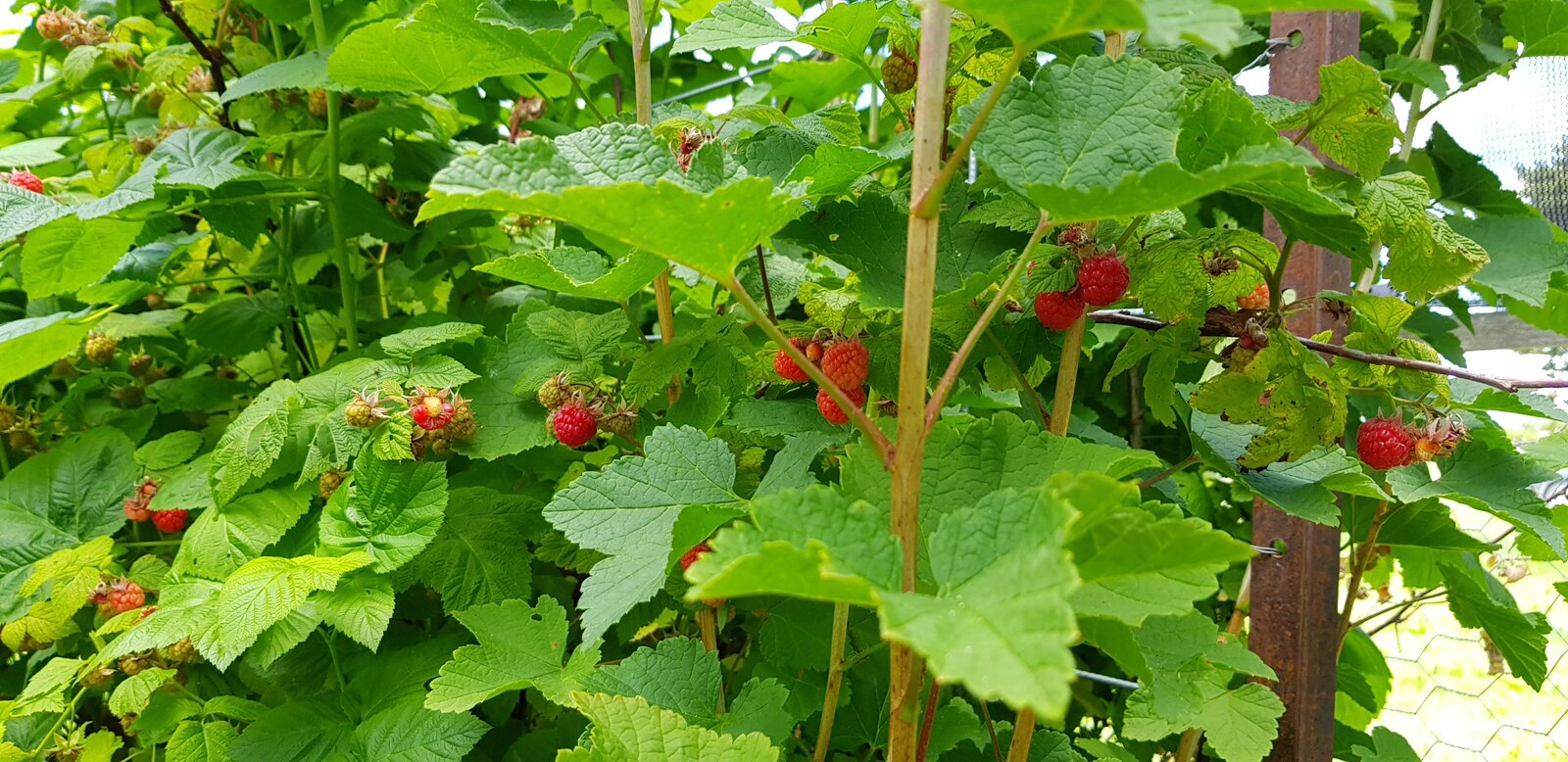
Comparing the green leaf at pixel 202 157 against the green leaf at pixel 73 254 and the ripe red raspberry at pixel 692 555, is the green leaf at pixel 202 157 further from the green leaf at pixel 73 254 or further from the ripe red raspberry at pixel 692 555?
the ripe red raspberry at pixel 692 555

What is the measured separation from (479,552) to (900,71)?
0.54 m

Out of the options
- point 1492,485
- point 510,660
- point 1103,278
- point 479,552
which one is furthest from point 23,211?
point 1492,485

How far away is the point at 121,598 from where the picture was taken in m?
0.96

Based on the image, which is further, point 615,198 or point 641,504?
point 641,504

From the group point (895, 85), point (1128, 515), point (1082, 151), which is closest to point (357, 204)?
point (895, 85)

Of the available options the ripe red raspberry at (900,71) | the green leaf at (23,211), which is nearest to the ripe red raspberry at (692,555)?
the ripe red raspberry at (900,71)

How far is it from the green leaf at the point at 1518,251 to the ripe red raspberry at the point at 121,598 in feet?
4.26

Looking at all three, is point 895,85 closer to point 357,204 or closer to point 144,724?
point 357,204

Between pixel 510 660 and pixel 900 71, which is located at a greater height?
pixel 900 71

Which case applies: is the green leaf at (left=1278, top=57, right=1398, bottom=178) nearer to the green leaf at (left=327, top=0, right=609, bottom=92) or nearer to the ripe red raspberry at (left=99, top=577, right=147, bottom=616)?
the green leaf at (left=327, top=0, right=609, bottom=92)

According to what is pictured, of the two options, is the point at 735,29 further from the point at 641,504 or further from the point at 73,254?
the point at 73,254

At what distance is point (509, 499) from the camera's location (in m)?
0.90

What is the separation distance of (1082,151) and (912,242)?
0.11m

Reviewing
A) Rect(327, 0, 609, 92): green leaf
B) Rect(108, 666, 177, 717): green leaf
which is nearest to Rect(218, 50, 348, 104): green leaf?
Rect(327, 0, 609, 92): green leaf
